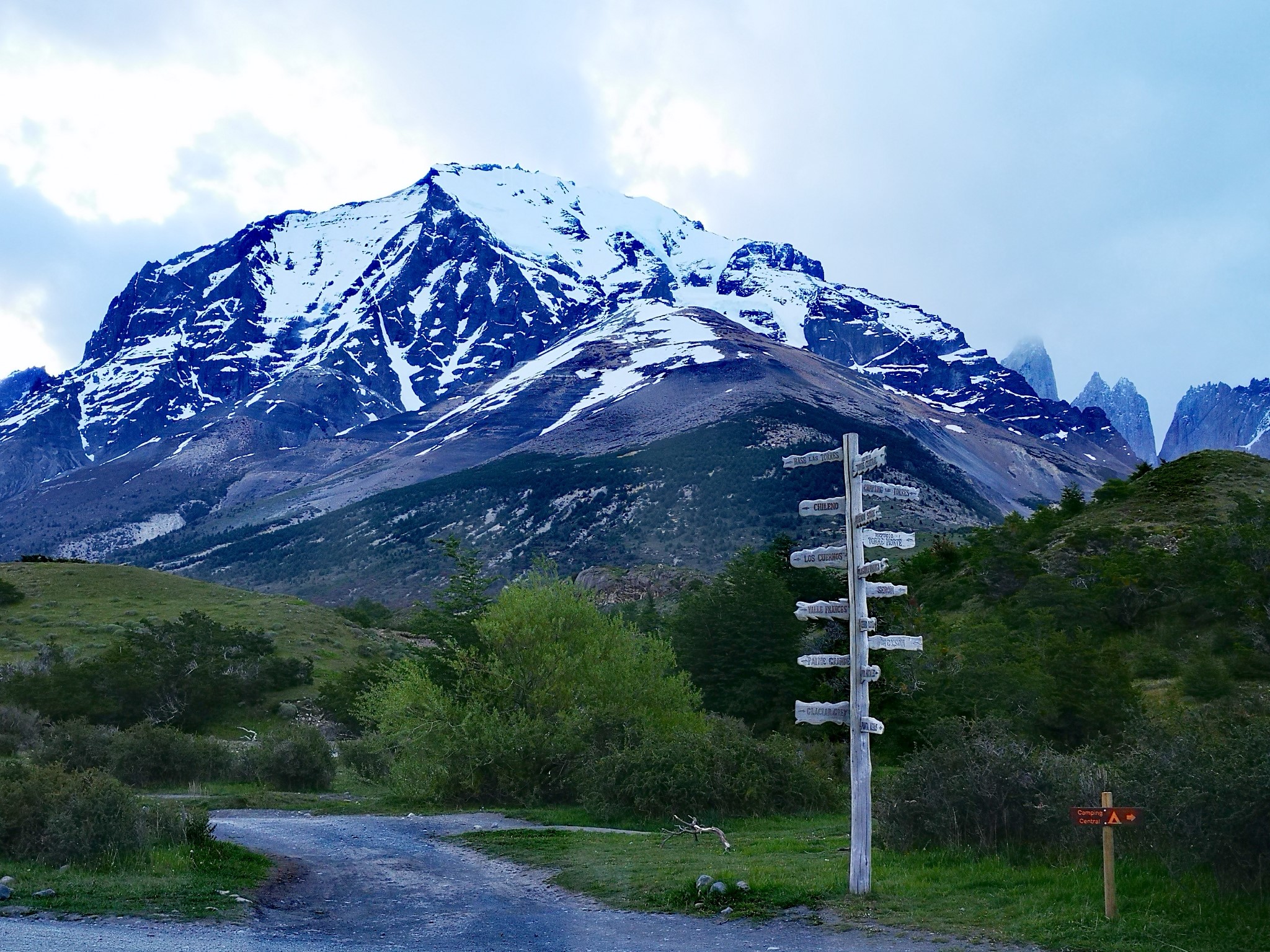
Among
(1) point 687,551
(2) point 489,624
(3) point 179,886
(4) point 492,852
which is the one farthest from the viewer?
(1) point 687,551

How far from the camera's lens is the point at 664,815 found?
21.7m

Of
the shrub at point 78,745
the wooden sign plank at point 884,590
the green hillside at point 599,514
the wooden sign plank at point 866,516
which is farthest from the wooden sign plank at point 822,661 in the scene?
the green hillside at point 599,514

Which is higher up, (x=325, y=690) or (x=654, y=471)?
(x=654, y=471)

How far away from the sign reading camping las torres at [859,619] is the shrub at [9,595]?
5923cm

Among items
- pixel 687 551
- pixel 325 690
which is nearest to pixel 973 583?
pixel 325 690

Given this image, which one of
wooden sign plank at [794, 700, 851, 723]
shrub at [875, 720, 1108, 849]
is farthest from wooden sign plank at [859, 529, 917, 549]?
shrub at [875, 720, 1108, 849]

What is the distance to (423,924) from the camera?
1300 cm

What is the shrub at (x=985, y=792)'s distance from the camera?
13.9 metres

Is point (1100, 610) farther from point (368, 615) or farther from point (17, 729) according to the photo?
point (368, 615)

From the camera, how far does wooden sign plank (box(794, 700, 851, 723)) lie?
12977 mm

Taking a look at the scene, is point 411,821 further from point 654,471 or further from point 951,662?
point 654,471

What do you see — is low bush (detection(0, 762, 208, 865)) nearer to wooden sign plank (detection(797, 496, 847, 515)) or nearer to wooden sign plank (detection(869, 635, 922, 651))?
wooden sign plank (detection(797, 496, 847, 515))

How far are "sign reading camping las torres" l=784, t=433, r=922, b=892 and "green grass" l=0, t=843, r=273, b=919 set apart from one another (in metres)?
7.91

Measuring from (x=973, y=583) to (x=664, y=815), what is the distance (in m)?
38.8
